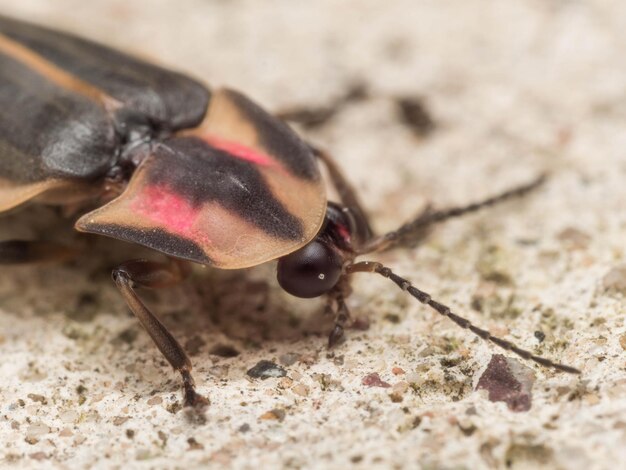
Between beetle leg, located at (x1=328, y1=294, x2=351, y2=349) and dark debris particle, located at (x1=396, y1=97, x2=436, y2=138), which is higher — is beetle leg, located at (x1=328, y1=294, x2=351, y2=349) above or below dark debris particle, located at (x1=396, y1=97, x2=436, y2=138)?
below

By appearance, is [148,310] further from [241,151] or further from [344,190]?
[344,190]

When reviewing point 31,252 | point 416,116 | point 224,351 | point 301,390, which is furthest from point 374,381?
point 416,116

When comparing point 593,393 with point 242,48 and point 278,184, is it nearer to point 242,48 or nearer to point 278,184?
point 278,184

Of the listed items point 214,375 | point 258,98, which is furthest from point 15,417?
point 258,98

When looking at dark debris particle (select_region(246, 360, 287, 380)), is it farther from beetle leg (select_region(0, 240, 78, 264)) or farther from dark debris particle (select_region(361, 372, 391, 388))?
beetle leg (select_region(0, 240, 78, 264))

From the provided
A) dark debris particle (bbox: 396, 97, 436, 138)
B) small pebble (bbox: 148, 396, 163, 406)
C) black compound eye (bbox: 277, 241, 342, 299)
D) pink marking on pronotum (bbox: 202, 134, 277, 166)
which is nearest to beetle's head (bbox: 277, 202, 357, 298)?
black compound eye (bbox: 277, 241, 342, 299)
